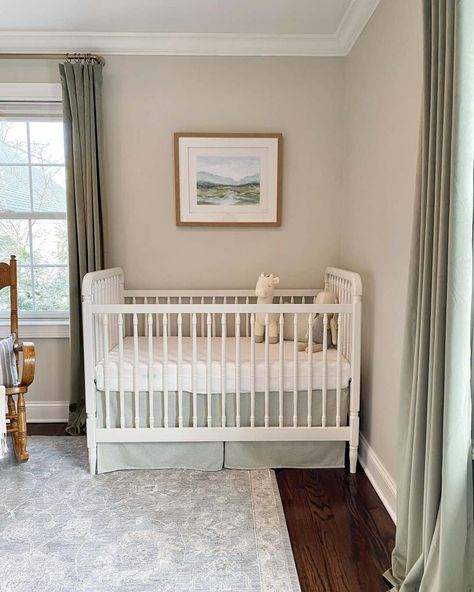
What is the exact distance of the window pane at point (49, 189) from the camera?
303cm

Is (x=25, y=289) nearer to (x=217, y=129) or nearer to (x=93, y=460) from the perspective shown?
(x=93, y=460)

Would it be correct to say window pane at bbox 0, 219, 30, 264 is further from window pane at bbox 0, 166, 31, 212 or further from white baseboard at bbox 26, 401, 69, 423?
white baseboard at bbox 26, 401, 69, 423

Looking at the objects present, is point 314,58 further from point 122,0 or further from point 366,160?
point 122,0

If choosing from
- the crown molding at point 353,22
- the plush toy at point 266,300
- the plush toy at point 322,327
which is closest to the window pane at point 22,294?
the plush toy at point 266,300

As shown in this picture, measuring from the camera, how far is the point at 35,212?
3.04 metres

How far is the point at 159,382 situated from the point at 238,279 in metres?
0.99

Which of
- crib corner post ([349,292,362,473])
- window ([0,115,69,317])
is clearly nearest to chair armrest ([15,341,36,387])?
window ([0,115,69,317])

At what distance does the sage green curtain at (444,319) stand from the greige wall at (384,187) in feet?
1.55

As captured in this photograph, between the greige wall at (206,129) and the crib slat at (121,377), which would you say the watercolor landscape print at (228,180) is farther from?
the crib slat at (121,377)

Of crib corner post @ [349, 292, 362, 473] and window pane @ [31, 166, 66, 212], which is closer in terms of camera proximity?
crib corner post @ [349, 292, 362, 473]

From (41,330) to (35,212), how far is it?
753 mm

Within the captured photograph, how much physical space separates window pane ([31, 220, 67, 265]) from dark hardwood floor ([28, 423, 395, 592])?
6.28ft

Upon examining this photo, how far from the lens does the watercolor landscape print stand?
115 inches

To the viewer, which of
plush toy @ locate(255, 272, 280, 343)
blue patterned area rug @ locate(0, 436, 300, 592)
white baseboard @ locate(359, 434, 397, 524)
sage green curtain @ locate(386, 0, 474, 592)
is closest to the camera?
sage green curtain @ locate(386, 0, 474, 592)
